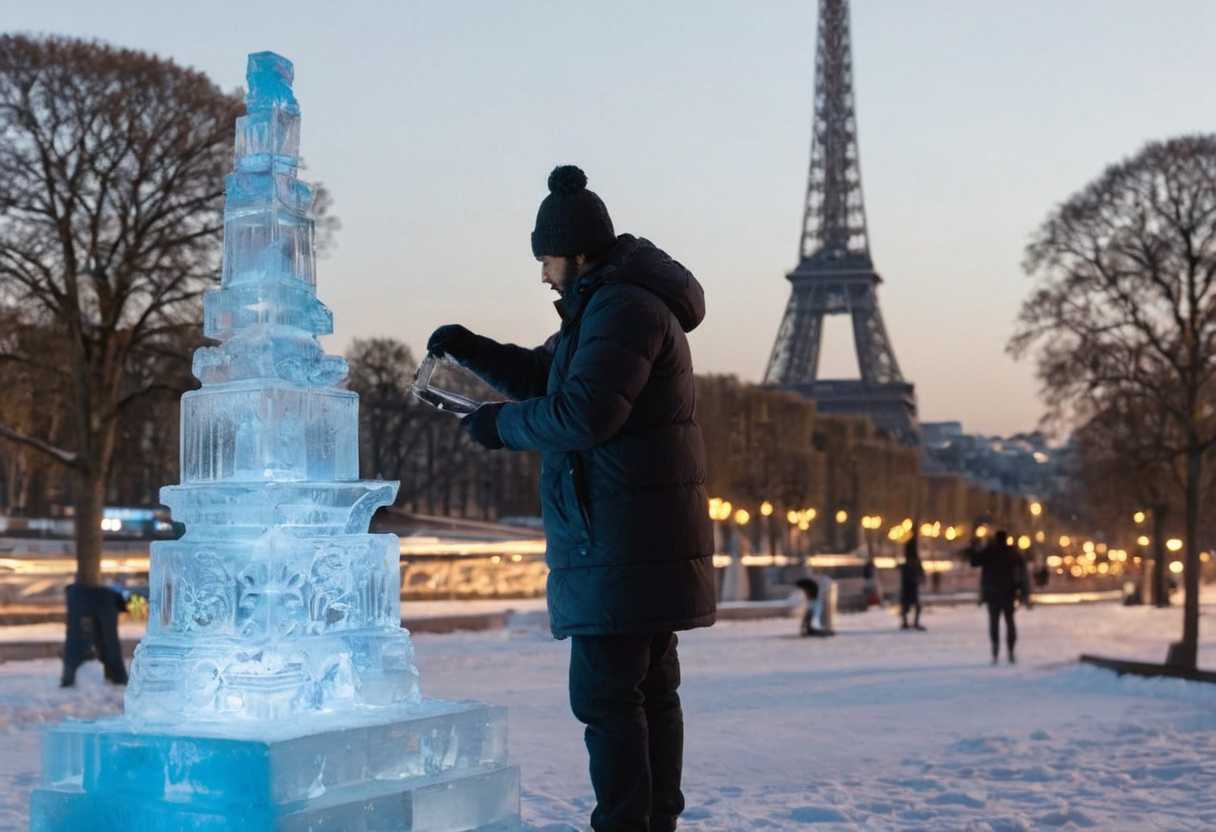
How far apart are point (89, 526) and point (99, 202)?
163 inches

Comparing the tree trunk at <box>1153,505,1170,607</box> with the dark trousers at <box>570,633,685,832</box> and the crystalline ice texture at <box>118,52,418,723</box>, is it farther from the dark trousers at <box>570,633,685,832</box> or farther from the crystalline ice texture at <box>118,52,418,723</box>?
the dark trousers at <box>570,633,685,832</box>

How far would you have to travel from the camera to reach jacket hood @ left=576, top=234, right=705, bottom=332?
4898 millimetres

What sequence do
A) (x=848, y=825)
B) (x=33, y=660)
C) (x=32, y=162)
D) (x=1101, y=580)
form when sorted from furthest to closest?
(x=1101, y=580)
(x=32, y=162)
(x=33, y=660)
(x=848, y=825)

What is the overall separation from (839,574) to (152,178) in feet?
107

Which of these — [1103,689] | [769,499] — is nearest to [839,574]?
[769,499]

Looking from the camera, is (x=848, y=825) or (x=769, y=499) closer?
Result: (x=848, y=825)

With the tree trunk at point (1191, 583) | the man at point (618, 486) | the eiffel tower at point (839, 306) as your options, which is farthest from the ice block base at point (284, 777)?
the eiffel tower at point (839, 306)

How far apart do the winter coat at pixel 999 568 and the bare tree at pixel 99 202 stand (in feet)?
34.9

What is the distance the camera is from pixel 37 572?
26516 mm

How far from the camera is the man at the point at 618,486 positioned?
15.5 feet

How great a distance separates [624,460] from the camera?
4809 millimetres

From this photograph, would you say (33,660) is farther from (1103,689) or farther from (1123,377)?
(1123,377)

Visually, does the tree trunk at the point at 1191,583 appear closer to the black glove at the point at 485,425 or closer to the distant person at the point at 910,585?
the distant person at the point at 910,585

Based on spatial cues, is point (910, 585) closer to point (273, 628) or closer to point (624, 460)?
point (273, 628)
